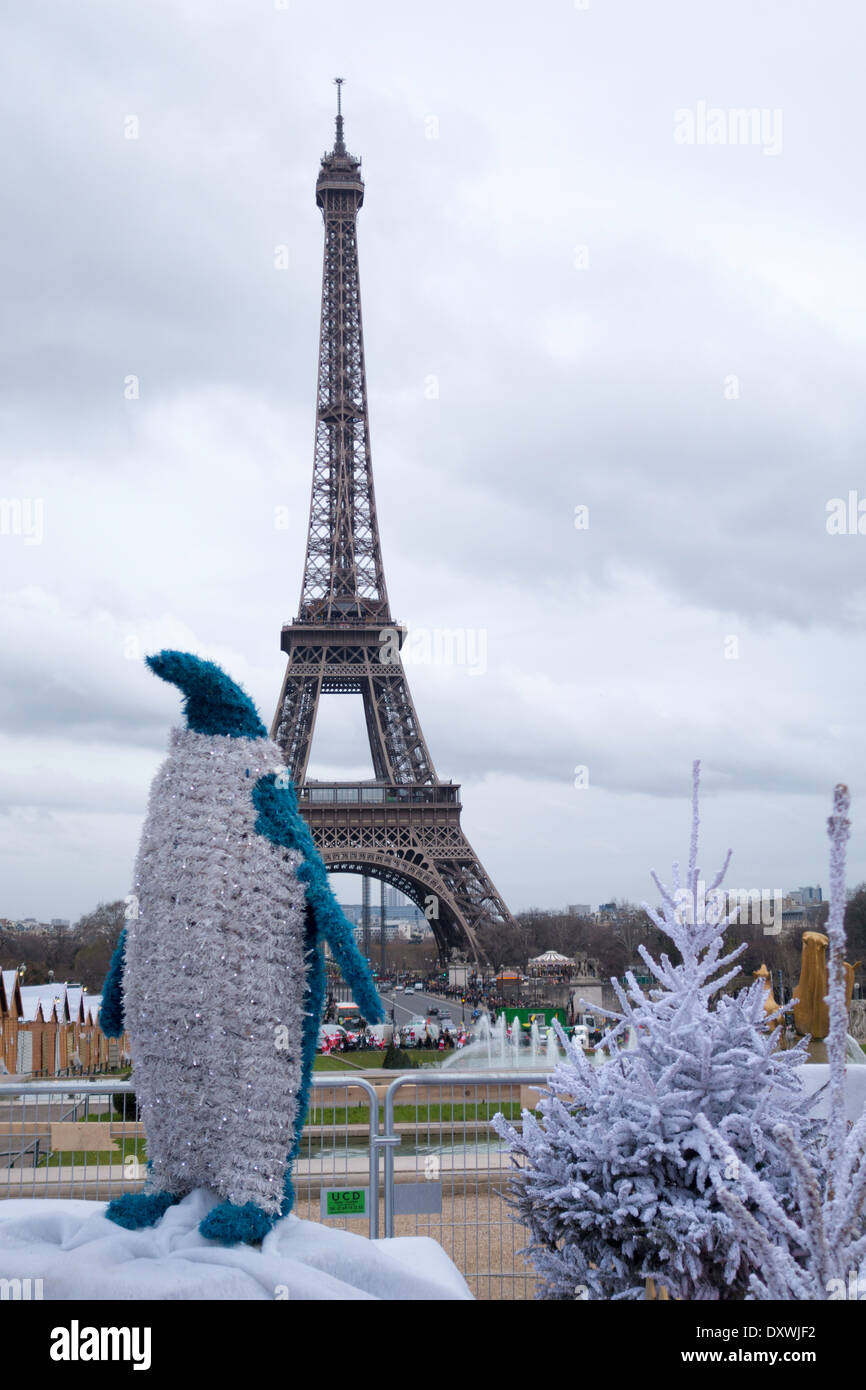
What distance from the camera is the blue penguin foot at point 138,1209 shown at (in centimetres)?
429

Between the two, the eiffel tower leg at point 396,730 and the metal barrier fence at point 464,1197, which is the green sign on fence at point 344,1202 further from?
the eiffel tower leg at point 396,730

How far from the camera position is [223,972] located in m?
4.34

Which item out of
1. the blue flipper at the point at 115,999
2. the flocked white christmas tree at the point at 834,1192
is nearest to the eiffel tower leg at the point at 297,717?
the blue flipper at the point at 115,999

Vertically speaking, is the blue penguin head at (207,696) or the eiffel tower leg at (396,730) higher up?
the eiffel tower leg at (396,730)

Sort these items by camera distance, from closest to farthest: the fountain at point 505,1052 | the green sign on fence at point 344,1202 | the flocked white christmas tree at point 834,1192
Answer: the flocked white christmas tree at point 834,1192
the green sign on fence at point 344,1202
the fountain at point 505,1052

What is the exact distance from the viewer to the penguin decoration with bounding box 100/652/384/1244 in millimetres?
4336

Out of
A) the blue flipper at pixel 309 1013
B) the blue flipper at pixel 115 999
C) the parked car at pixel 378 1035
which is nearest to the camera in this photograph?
the blue flipper at pixel 309 1013

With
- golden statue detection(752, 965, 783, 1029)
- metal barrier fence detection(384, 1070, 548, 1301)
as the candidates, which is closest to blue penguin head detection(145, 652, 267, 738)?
metal barrier fence detection(384, 1070, 548, 1301)

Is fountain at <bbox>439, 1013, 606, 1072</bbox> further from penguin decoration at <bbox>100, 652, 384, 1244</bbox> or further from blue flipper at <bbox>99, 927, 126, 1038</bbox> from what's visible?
penguin decoration at <bbox>100, 652, 384, 1244</bbox>
